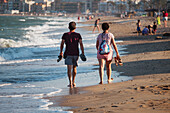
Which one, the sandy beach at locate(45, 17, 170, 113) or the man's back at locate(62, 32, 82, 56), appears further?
the man's back at locate(62, 32, 82, 56)

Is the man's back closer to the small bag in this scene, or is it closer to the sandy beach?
the small bag

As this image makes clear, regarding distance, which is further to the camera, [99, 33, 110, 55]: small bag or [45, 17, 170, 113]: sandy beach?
[99, 33, 110, 55]: small bag

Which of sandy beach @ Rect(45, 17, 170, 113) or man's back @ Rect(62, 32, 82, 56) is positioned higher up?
man's back @ Rect(62, 32, 82, 56)

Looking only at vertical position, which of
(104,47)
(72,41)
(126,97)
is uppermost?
(72,41)

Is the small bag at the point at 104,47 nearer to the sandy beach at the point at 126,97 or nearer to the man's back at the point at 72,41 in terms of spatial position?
the man's back at the point at 72,41

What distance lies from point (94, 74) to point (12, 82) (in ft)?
7.53

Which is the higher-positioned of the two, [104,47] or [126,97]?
[104,47]

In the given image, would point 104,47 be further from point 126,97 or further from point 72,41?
point 126,97

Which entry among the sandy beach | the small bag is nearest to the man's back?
the small bag

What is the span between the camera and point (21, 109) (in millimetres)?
6355

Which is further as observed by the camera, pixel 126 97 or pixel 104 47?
pixel 104 47

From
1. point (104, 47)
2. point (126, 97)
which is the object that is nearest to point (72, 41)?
point (104, 47)

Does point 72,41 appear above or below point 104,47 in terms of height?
above

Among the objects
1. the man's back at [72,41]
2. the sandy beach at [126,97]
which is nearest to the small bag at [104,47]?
the man's back at [72,41]
